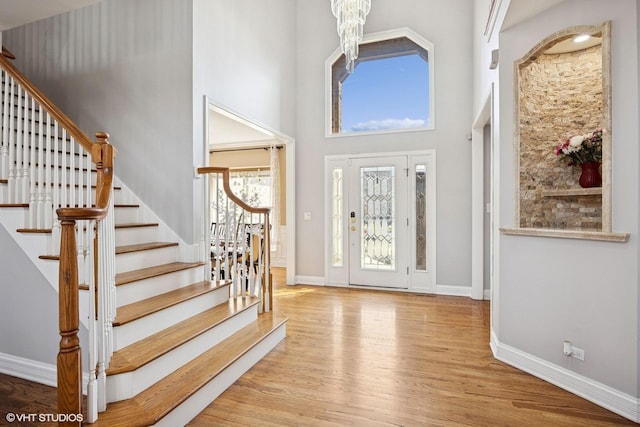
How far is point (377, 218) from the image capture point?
5281 millimetres

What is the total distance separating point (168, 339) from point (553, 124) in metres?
3.39

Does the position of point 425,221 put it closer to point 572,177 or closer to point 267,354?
point 572,177

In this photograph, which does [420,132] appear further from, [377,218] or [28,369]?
[28,369]

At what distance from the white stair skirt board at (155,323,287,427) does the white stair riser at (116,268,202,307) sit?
890 mm

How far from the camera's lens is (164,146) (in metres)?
3.49

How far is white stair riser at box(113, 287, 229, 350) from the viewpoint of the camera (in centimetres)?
219

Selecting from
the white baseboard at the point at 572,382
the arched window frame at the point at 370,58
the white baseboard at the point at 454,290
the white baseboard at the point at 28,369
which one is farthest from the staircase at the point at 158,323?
the arched window frame at the point at 370,58

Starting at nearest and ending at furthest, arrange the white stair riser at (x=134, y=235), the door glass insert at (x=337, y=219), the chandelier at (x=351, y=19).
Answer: the white stair riser at (x=134, y=235)
the chandelier at (x=351, y=19)
the door glass insert at (x=337, y=219)

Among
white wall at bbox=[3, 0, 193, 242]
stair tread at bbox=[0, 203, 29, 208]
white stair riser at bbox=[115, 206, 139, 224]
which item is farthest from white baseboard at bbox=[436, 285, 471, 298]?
stair tread at bbox=[0, 203, 29, 208]

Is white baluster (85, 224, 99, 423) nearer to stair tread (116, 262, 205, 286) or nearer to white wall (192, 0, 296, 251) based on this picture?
stair tread (116, 262, 205, 286)

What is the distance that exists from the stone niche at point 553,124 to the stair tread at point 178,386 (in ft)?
8.03

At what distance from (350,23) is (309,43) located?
2.53 m

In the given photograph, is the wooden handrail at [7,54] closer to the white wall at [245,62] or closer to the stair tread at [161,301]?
the white wall at [245,62]

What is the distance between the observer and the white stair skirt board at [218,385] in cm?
195
